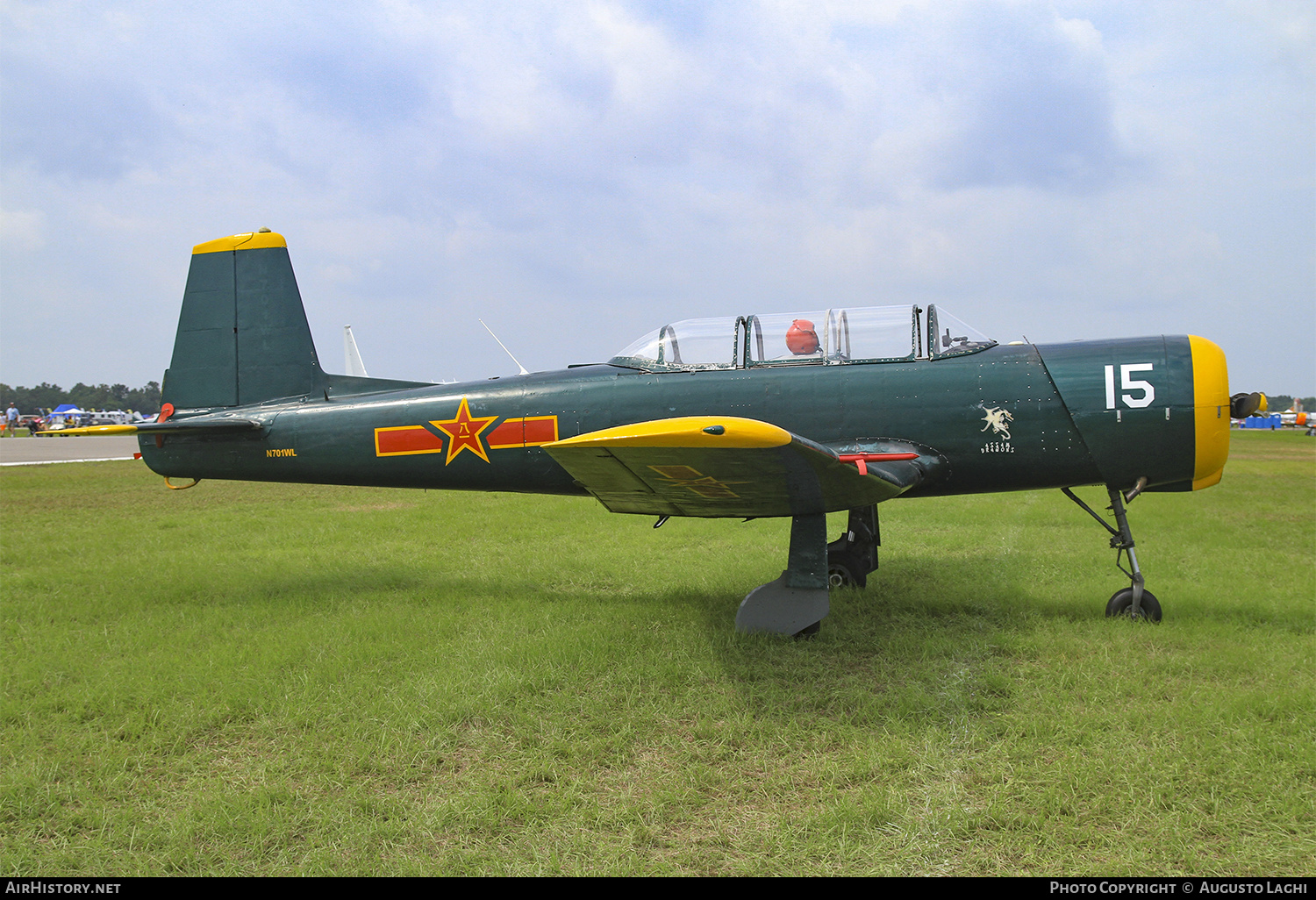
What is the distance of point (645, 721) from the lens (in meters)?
3.88

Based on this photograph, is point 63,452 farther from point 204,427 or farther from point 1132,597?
point 1132,597

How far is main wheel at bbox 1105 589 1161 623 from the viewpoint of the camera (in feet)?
17.7

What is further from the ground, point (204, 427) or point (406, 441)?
point (204, 427)

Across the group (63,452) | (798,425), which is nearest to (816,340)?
(798,425)

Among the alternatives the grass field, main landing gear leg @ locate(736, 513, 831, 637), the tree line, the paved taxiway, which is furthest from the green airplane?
the tree line

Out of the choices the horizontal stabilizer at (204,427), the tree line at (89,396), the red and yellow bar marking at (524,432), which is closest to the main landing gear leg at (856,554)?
the red and yellow bar marking at (524,432)

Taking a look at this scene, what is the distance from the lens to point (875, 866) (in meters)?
2.65

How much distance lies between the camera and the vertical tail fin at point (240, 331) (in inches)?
269

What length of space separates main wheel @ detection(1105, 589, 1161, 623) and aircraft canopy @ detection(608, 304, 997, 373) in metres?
2.08

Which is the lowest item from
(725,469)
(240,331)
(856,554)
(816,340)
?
(856,554)

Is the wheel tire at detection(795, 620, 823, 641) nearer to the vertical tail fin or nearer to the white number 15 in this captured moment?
the white number 15

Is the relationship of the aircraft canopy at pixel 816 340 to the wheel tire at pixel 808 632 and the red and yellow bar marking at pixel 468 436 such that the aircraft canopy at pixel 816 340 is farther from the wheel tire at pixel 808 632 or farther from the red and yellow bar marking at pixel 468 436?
the wheel tire at pixel 808 632

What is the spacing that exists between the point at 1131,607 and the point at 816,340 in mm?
2975

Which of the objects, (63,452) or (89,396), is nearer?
(63,452)
